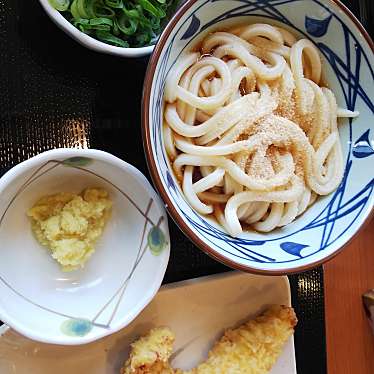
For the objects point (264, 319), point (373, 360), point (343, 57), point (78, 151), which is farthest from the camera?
point (373, 360)

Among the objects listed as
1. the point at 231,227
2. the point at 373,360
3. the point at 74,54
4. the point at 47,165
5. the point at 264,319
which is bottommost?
the point at 373,360

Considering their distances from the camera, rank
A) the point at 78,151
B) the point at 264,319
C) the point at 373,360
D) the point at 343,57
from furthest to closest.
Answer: the point at 373,360 < the point at 264,319 < the point at 343,57 < the point at 78,151

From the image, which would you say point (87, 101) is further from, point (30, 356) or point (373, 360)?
point (373, 360)

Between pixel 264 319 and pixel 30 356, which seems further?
pixel 264 319

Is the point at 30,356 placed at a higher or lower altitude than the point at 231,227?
lower

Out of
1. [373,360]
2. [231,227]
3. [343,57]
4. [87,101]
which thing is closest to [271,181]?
[231,227]

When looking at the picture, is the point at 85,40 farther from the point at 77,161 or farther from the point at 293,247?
the point at 293,247

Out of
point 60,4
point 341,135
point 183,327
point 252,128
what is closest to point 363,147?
point 341,135
